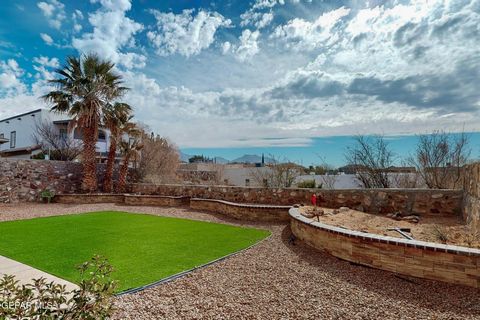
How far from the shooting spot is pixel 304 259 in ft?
16.2

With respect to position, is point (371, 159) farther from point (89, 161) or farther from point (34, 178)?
point (34, 178)

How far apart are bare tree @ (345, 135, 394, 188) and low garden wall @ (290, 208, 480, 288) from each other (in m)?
7.94

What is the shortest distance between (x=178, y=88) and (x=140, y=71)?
5.86 ft

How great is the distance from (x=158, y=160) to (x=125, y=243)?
14.1 metres

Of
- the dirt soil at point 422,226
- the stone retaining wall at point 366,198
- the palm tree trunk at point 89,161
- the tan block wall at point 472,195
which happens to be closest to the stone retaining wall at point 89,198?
the palm tree trunk at point 89,161

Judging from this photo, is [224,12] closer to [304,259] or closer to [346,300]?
[304,259]

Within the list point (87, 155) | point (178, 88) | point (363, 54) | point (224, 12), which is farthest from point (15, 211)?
point (363, 54)

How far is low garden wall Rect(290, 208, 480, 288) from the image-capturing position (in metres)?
3.58

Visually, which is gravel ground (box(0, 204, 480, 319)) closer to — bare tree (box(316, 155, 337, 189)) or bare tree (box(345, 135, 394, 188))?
bare tree (box(345, 135, 394, 188))

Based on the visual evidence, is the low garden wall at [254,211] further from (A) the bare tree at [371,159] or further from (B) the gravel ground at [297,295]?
(A) the bare tree at [371,159]

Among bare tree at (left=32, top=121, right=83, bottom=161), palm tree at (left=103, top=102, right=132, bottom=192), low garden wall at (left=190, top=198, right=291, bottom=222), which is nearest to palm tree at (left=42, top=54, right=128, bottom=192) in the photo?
palm tree at (left=103, top=102, right=132, bottom=192)

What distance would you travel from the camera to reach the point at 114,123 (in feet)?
47.4

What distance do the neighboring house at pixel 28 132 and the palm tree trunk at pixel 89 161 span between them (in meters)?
9.14

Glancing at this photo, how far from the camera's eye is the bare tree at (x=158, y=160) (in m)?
17.8
